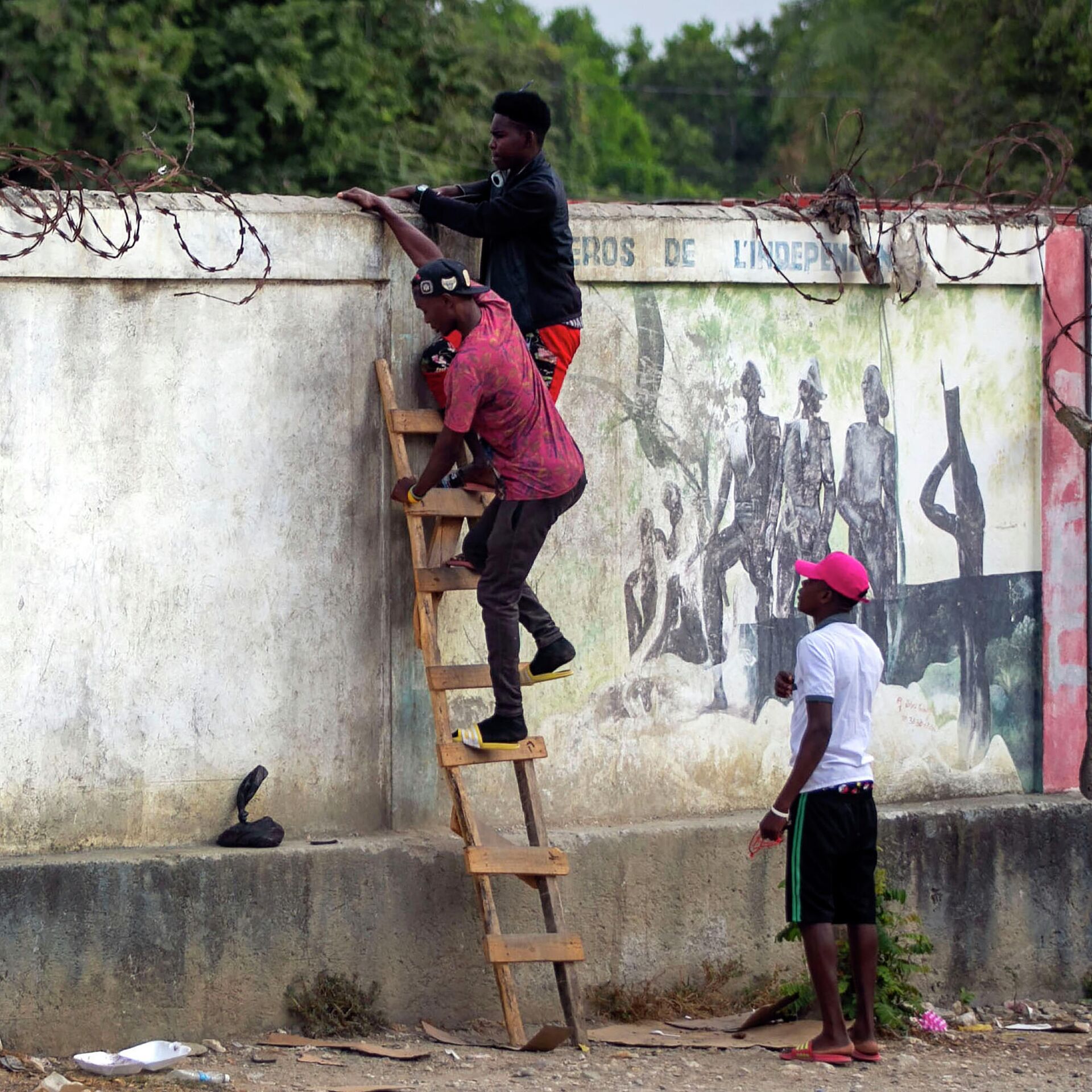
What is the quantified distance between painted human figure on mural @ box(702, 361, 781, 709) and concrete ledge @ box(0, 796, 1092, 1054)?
0.78 metres

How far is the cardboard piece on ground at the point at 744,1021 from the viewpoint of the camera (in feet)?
18.8

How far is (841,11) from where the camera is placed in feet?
88.8

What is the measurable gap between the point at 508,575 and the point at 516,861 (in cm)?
94

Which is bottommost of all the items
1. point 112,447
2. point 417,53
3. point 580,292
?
point 112,447

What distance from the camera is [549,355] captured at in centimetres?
561

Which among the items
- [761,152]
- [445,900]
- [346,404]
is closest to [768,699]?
[445,900]

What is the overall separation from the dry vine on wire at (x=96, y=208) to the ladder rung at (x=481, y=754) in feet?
5.37

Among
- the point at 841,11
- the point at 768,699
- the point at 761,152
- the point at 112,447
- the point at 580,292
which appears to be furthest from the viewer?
the point at 761,152

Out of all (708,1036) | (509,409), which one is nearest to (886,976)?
(708,1036)

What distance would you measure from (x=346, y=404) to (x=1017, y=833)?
3.16 m

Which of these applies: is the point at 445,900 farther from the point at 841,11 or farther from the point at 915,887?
the point at 841,11

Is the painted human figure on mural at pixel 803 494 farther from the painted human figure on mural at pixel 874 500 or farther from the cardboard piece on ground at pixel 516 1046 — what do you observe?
the cardboard piece on ground at pixel 516 1046

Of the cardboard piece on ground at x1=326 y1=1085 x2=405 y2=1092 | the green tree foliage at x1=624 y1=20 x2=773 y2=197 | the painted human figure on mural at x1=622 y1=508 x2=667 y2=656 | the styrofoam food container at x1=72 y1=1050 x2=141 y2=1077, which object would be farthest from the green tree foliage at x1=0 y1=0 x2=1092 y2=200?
the green tree foliage at x1=624 y1=20 x2=773 y2=197

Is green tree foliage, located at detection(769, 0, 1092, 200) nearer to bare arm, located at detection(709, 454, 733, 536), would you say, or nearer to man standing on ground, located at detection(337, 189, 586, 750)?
bare arm, located at detection(709, 454, 733, 536)
